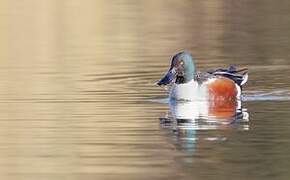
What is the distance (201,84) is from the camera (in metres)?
19.2

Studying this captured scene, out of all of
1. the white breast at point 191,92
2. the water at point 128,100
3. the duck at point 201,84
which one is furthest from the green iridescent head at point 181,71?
the water at point 128,100

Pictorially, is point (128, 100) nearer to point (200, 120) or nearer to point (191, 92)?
point (191, 92)

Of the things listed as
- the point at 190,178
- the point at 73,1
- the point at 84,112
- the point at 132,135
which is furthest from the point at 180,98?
the point at 73,1

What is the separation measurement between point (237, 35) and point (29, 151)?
18421mm

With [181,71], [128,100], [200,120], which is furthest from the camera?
[181,71]

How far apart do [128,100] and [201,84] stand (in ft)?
3.54

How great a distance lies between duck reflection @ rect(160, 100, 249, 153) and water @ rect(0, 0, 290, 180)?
56 millimetres

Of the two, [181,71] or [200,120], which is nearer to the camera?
[200,120]

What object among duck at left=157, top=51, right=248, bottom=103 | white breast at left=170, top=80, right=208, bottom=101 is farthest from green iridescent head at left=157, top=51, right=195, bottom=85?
white breast at left=170, top=80, right=208, bottom=101

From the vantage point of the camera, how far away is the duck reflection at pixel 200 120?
50.1ft

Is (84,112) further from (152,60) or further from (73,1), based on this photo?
(73,1)

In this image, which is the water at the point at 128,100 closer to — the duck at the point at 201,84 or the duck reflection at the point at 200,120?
the duck reflection at the point at 200,120

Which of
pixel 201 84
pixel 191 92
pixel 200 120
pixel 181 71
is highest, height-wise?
pixel 181 71

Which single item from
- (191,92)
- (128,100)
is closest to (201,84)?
(191,92)
